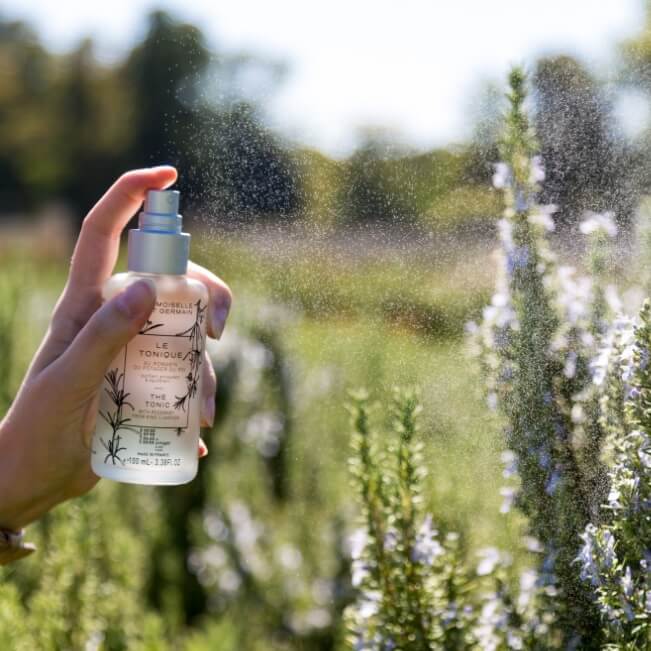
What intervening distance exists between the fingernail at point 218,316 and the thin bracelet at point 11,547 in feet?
1.14

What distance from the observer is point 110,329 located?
71 centimetres

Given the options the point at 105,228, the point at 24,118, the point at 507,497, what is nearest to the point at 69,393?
the point at 105,228

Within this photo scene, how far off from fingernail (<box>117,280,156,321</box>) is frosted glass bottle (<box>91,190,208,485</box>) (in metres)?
0.03

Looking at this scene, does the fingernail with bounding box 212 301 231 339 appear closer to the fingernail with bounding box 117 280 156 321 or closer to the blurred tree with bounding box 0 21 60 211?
the fingernail with bounding box 117 280 156 321

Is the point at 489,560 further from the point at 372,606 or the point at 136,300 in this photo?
the point at 136,300

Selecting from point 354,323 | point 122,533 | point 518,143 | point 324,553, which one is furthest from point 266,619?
point 518,143

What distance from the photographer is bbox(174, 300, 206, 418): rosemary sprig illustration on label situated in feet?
2.46

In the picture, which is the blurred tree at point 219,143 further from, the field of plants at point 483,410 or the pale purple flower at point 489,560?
the pale purple flower at point 489,560

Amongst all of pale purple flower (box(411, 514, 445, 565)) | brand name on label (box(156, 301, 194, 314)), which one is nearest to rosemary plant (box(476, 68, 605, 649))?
pale purple flower (box(411, 514, 445, 565))

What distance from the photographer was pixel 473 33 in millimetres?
732

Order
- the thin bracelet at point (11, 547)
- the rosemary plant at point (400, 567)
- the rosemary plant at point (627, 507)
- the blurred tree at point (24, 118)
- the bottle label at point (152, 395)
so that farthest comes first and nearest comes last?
the blurred tree at point (24, 118), the thin bracelet at point (11, 547), the rosemary plant at point (400, 567), the bottle label at point (152, 395), the rosemary plant at point (627, 507)

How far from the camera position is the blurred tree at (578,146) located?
0.66 meters

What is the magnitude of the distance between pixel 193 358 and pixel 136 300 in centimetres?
8

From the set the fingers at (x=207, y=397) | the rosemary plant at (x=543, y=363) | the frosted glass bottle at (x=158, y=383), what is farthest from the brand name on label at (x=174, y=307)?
the rosemary plant at (x=543, y=363)
